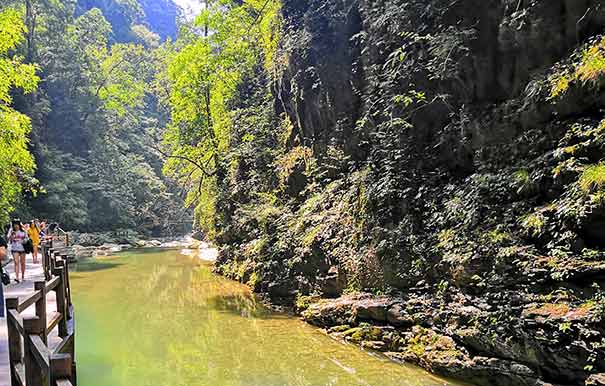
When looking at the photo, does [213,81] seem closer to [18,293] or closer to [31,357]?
[18,293]

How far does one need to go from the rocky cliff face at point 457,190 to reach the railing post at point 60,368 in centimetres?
693

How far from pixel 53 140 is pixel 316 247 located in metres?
31.6

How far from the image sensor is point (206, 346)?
11.3m

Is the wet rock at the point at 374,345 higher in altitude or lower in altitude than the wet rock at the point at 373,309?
lower

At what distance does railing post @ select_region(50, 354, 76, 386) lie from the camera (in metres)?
3.03

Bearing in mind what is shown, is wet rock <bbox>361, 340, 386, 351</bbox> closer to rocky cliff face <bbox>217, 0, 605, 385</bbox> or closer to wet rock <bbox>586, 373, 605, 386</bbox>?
rocky cliff face <bbox>217, 0, 605, 385</bbox>

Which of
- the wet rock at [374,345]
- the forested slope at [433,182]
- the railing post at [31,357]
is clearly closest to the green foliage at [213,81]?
the forested slope at [433,182]

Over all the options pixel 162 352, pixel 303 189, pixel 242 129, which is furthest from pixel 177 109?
pixel 162 352

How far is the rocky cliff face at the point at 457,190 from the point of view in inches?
316

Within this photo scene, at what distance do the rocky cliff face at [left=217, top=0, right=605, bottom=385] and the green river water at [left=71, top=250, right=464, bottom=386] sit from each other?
33.2 inches

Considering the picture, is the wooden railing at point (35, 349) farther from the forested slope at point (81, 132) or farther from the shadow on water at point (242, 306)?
the forested slope at point (81, 132)

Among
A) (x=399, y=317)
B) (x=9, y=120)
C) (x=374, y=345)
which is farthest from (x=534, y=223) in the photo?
(x=9, y=120)

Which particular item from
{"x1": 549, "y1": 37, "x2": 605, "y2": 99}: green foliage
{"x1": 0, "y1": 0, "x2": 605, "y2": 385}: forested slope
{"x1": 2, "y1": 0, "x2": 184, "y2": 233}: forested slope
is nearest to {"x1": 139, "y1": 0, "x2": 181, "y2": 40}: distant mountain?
{"x1": 2, "y1": 0, "x2": 184, "y2": 233}: forested slope

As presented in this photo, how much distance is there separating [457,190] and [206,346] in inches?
265
